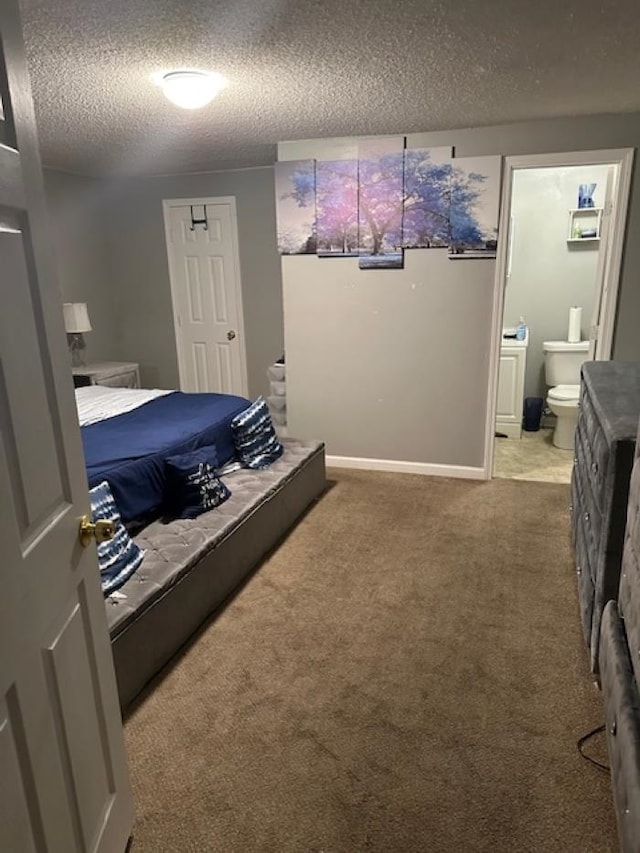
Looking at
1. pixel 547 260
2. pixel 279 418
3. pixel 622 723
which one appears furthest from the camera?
pixel 547 260

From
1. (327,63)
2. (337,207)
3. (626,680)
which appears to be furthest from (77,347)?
(626,680)

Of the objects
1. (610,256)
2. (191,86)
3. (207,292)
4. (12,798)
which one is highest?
(191,86)

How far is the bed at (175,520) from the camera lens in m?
2.26

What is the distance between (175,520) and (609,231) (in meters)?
3.12

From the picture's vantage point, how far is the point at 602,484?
216 cm

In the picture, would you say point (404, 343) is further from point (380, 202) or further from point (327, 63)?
point (327, 63)

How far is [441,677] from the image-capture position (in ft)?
7.56

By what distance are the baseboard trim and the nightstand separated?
2087 mm

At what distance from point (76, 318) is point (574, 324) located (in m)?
4.30

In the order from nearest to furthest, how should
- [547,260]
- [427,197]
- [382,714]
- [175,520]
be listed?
[382,714]
[175,520]
[427,197]
[547,260]

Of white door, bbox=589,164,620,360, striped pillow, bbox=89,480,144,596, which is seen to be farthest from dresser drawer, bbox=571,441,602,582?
striped pillow, bbox=89,480,144,596

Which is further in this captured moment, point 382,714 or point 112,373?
point 112,373

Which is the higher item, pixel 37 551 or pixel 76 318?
pixel 76 318

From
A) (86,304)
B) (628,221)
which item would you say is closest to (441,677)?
(628,221)
